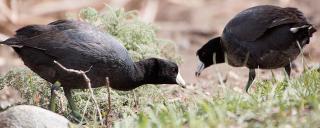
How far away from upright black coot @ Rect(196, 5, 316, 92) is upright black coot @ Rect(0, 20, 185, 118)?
4.62ft

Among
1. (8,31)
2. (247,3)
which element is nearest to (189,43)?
(247,3)

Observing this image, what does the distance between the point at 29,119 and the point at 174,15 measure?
8.85m

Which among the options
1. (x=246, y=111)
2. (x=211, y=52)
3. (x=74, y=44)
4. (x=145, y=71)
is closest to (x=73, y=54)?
(x=74, y=44)

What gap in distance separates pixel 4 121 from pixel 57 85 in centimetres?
121

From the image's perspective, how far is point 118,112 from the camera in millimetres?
7629

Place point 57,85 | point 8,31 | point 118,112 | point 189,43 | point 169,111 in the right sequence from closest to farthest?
point 169,111 → point 57,85 → point 118,112 → point 8,31 → point 189,43

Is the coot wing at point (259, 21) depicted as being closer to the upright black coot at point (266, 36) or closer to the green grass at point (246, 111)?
the upright black coot at point (266, 36)

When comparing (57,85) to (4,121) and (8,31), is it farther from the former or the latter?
(8,31)

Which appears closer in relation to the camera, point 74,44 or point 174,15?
point 74,44

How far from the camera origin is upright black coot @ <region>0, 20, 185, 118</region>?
7.04 metres

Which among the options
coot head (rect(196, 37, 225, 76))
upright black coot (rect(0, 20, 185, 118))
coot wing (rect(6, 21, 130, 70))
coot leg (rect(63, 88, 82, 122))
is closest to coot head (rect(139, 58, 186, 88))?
upright black coot (rect(0, 20, 185, 118))

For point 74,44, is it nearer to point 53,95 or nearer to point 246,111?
point 53,95

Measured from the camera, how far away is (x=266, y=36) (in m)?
7.98

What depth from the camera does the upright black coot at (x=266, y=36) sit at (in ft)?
25.6
